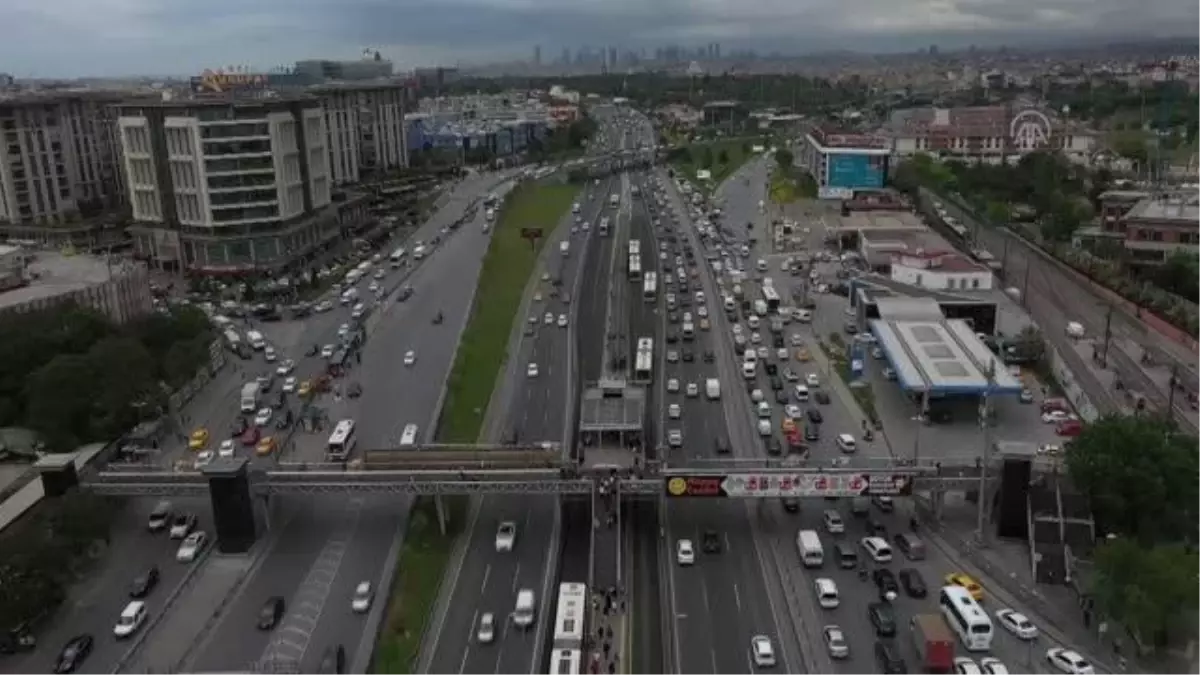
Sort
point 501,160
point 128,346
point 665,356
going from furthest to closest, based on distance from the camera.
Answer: point 501,160
point 665,356
point 128,346

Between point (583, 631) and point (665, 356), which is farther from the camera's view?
point (665, 356)

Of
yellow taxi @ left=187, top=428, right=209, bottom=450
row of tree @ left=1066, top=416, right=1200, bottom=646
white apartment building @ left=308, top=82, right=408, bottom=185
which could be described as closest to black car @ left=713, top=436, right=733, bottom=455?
row of tree @ left=1066, top=416, right=1200, bottom=646

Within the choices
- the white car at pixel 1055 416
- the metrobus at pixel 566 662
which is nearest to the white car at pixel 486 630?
the metrobus at pixel 566 662

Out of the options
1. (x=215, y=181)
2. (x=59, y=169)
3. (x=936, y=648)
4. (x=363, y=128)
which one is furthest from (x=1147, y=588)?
(x=363, y=128)

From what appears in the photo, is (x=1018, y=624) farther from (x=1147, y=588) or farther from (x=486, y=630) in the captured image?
(x=486, y=630)

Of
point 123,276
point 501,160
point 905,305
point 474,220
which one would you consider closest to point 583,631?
point 905,305

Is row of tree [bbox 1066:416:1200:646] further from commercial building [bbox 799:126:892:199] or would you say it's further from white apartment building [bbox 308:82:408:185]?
white apartment building [bbox 308:82:408:185]

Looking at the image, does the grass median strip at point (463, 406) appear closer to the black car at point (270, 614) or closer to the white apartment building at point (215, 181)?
the black car at point (270, 614)

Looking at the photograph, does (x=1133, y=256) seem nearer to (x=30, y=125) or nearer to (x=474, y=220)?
(x=474, y=220)
